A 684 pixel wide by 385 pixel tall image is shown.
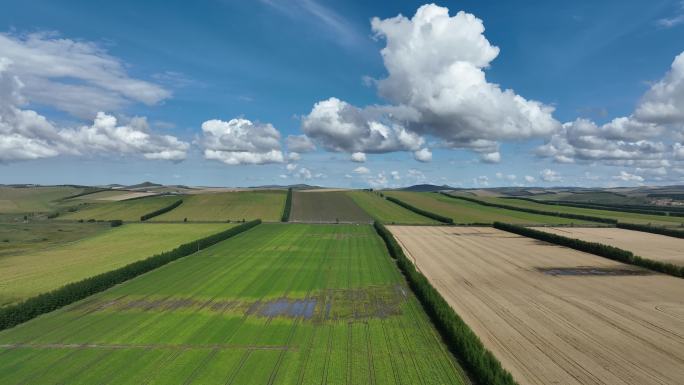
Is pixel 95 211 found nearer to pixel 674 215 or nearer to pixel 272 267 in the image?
pixel 272 267

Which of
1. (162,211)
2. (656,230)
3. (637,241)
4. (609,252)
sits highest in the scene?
(162,211)

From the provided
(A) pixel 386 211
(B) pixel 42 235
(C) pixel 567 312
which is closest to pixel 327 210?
(A) pixel 386 211

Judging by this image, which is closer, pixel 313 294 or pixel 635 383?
pixel 635 383

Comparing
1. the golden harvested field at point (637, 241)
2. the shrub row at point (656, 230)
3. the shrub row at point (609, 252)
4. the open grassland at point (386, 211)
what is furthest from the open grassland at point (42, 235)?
the shrub row at point (656, 230)

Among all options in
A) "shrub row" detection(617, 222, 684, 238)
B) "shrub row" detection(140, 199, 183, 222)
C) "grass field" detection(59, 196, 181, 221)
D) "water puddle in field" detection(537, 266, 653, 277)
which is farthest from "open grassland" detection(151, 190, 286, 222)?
"shrub row" detection(617, 222, 684, 238)

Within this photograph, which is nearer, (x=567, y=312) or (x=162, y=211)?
(x=567, y=312)

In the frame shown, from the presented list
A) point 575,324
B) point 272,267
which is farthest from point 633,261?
point 272,267

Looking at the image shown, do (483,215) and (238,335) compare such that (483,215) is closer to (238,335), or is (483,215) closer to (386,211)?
(386,211)

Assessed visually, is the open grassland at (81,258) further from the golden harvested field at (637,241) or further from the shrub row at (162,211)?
the golden harvested field at (637,241)
